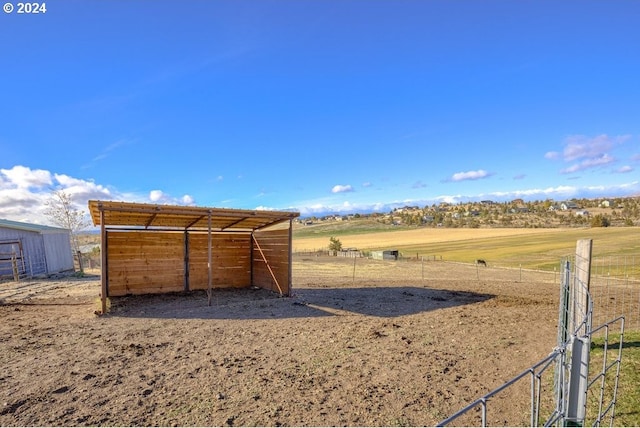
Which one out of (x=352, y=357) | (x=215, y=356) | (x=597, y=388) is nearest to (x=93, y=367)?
(x=215, y=356)

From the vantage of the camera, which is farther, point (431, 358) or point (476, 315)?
point (476, 315)

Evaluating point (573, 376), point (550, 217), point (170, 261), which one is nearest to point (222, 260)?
point (170, 261)

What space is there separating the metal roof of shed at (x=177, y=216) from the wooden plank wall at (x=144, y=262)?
17.8 inches

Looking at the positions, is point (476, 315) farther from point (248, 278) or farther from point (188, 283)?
point (188, 283)

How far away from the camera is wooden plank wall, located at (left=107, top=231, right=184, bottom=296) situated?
42.9ft

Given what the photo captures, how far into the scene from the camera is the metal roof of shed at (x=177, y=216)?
10.2 meters

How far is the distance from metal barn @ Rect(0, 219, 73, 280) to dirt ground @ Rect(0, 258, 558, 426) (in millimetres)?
10902

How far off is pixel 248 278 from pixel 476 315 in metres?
9.01

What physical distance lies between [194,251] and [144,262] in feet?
5.70

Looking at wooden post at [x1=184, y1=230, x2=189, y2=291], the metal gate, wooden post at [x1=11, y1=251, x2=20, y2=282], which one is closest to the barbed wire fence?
the metal gate

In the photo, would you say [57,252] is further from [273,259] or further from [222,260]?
[273,259]

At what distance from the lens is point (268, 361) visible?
6.01 m

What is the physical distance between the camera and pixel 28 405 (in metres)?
4.50

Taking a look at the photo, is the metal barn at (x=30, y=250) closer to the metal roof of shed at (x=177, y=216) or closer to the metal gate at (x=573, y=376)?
the metal roof of shed at (x=177, y=216)
